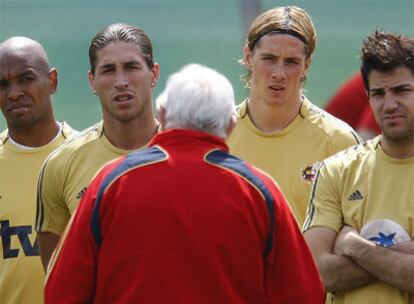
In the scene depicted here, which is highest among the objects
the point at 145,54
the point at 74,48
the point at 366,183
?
the point at 145,54

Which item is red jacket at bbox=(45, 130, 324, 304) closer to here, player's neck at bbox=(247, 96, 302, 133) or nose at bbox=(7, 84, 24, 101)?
player's neck at bbox=(247, 96, 302, 133)

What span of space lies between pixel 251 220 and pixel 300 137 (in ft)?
5.15

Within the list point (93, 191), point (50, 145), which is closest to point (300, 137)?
point (50, 145)

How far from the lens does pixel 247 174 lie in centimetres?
421

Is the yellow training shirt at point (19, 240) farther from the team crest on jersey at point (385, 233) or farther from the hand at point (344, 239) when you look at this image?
the team crest on jersey at point (385, 233)

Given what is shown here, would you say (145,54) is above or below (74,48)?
above

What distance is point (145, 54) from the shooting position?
566 cm

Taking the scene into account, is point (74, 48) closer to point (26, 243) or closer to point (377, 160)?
point (26, 243)

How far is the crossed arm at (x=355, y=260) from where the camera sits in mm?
4828

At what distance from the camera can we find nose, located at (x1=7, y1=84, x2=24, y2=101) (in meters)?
6.07

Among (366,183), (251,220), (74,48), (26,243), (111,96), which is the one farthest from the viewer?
(74,48)

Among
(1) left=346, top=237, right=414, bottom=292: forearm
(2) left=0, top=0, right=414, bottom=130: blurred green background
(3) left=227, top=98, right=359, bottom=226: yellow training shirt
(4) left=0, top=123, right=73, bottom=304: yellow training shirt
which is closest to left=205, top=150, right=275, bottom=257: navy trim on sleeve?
(1) left=346, top=237, right=414, bottom=292: forearm

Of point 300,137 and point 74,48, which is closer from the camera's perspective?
point 300,137

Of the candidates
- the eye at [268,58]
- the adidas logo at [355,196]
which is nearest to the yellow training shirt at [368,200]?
the adidas logo at [355,196]
